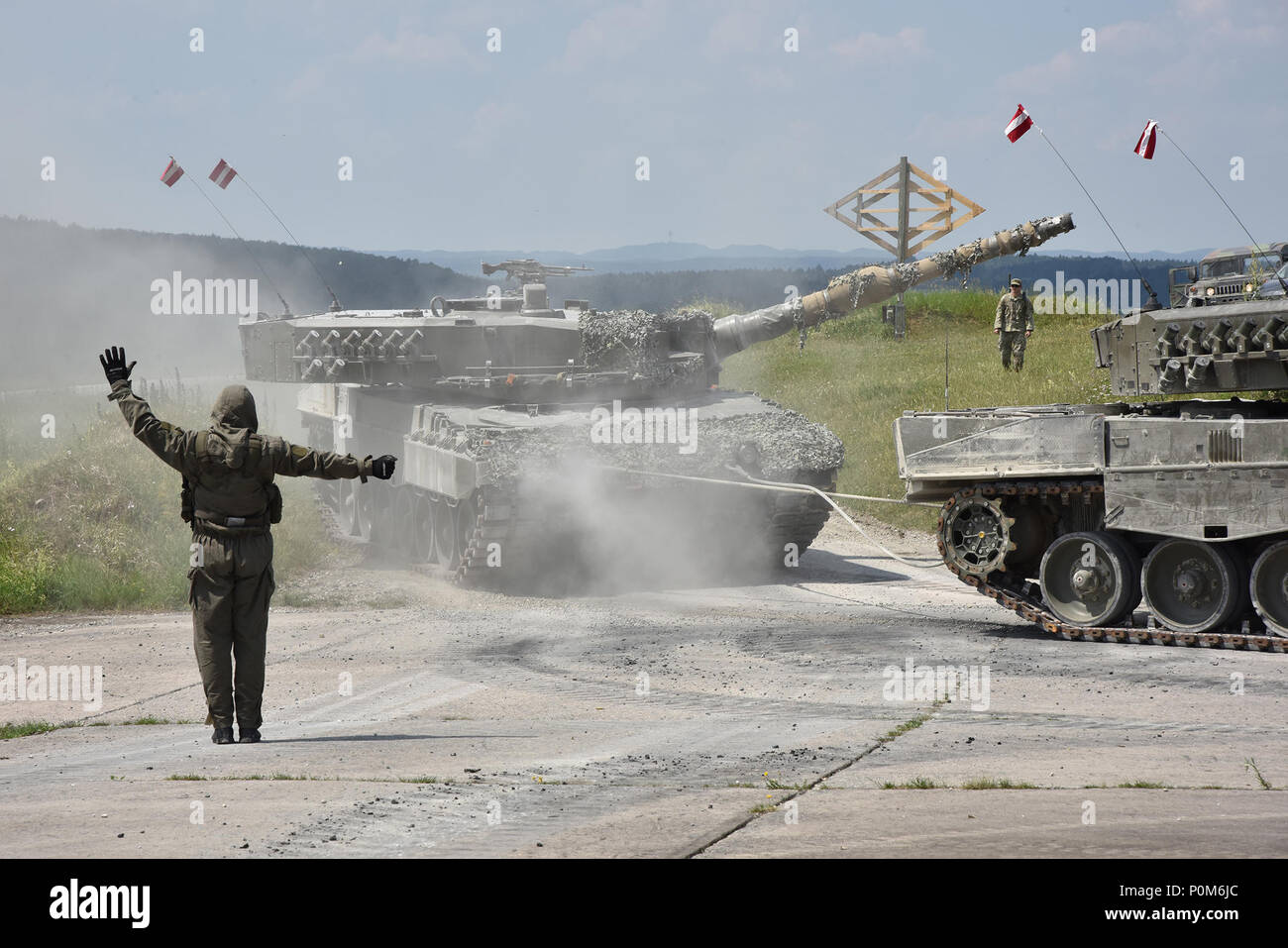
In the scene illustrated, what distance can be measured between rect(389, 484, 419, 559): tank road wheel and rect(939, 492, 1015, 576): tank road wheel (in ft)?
23.3

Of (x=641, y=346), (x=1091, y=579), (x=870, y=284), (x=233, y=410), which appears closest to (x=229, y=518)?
(x=233, y=410)

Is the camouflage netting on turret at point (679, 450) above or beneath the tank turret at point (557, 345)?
beneath

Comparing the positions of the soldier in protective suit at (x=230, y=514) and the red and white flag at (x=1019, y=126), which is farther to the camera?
the red and white flag at (x=1019, y=126)

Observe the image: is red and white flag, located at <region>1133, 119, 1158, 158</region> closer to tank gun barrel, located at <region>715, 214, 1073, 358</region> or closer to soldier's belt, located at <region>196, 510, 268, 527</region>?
tank gun barrel, located at <region>715, 214, 1073, 358</region>

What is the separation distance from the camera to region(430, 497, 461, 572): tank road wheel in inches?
639

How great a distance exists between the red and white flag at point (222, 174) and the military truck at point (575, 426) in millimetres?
1724

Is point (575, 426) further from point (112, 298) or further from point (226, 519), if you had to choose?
point (112, 298)

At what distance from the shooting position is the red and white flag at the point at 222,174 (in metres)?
17.7

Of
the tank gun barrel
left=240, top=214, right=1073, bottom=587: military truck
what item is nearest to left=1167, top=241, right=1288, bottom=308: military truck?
the tank gun barrel

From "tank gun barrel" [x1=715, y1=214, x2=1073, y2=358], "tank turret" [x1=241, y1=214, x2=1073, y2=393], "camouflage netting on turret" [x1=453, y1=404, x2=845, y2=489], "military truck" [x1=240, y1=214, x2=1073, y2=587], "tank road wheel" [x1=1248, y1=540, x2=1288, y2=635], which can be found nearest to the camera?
"tank road wheel" [x1=1248, y1=540, x2=1288, y2=635]

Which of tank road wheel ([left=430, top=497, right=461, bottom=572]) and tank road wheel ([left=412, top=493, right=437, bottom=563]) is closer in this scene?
tank road wheel ([left=430, top=497, right=461, bottom=572])

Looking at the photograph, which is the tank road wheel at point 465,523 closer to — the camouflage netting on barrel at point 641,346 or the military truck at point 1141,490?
the camouflage netting on barrel at point 641,346

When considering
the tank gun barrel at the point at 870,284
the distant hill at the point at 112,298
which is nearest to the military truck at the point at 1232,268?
the tank gun barrel at the point at 870,284

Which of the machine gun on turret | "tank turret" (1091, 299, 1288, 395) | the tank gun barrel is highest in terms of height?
the machine gun on turret
